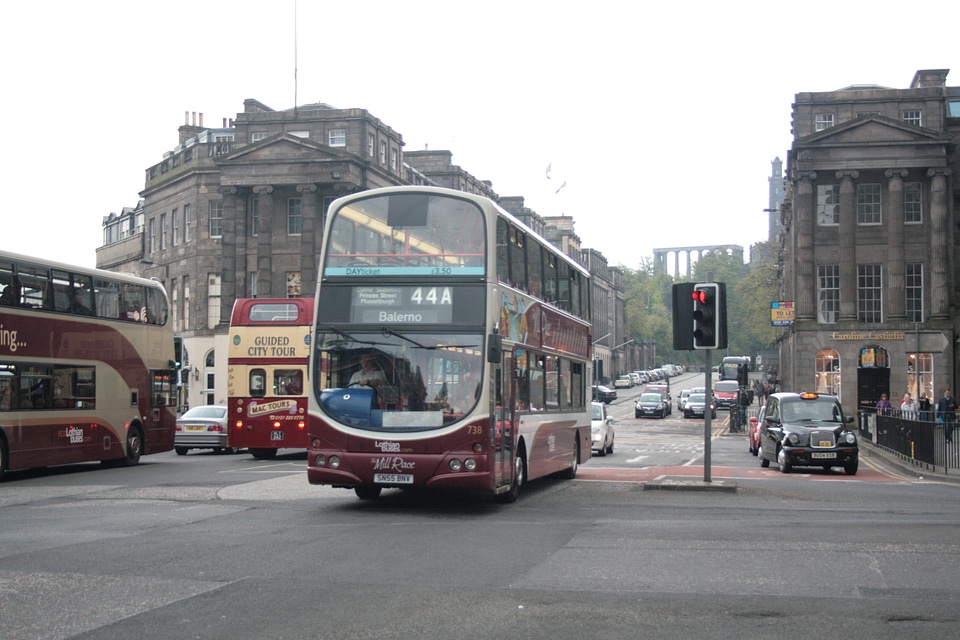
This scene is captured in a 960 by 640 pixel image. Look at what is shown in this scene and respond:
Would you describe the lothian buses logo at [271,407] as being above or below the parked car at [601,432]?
above

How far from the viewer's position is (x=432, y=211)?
48.1ft

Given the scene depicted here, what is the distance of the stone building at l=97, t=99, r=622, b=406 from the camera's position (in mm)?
64875

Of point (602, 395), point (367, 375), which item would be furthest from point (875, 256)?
point (367, 375)

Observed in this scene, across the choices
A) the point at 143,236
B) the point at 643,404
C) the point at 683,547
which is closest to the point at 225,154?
the point at 143,236

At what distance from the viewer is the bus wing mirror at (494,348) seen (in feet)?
45.5

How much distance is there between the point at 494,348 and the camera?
1390 cm

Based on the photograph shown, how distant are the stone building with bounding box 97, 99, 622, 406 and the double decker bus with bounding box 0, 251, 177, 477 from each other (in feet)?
122

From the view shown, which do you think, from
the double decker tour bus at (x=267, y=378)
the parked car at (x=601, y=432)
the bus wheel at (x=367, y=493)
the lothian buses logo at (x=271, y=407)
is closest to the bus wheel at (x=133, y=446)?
the double decker tour bus at (x=267, y=378)

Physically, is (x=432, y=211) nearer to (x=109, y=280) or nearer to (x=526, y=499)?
(x=526, y=499)

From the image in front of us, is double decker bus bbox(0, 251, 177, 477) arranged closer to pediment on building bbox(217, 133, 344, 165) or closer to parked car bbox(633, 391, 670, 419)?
pediment on building bbox(217, 133, 344, 165)

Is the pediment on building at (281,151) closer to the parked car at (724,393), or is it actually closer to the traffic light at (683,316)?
the parked car at (724,393)

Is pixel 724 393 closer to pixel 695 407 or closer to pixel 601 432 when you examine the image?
pixel 695 407

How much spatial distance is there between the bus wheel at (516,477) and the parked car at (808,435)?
9.77 metres

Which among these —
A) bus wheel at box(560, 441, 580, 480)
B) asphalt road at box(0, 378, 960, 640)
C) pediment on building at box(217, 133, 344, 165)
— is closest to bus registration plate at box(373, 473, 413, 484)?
asphalt road at box(0, 378, 960, 640)
